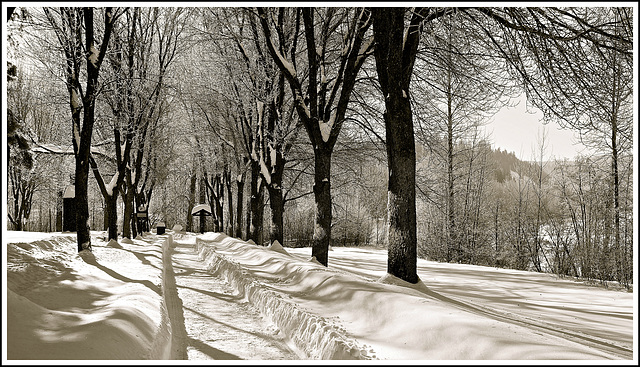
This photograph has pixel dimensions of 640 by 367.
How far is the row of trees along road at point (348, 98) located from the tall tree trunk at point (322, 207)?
0.04 m

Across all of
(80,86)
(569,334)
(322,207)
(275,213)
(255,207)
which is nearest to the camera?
(569,334)

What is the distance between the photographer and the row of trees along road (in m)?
7.38

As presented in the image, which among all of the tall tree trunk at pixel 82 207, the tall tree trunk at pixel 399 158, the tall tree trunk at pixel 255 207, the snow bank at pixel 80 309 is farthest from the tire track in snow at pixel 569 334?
the tall tree trunk at pixel 255 207

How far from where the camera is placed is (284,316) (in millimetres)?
5594

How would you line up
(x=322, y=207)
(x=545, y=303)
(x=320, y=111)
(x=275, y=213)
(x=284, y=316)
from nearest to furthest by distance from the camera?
(x=284, y=316) → (x=545, y=303) → (x=322, y=207) → (x=320, y=111) → (x=275, y=213)

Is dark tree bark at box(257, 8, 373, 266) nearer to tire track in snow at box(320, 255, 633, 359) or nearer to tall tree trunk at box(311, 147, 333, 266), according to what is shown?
tall tree trunk at box(311, 147, 333, 266)

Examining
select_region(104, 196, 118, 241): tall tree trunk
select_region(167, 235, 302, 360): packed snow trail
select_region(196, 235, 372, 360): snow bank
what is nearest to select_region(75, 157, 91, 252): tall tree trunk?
select_region(167, 235, 302, 360): packed snow trail

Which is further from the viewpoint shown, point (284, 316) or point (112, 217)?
point (112, 217)

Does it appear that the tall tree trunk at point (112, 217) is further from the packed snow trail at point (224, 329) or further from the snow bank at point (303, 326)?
the snow bank at point (303, 326)

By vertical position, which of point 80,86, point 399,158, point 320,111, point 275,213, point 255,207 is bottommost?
point 275,213

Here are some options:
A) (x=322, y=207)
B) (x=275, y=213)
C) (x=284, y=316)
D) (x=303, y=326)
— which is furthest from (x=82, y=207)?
(x=303, y=326)

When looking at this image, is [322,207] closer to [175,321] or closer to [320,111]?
[320,111]

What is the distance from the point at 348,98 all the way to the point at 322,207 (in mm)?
2717

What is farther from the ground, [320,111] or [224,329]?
[320,111]
